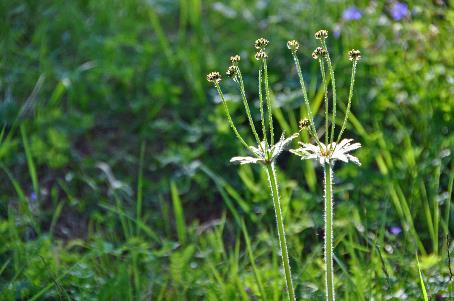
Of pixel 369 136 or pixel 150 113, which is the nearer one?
pixel 369 136

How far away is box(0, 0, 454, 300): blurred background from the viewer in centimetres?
249

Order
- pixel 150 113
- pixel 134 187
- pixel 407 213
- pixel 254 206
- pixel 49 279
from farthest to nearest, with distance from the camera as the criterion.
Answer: pixel 150 113 < pixel 134 187 < pixel 254 206 < pixel 407 213 < pixel 49 279

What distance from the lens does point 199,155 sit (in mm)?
3334

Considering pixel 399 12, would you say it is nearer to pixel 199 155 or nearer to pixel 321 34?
pixel 199 155

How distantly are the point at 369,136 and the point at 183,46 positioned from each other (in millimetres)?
1330

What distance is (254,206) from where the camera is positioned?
300 centimetres

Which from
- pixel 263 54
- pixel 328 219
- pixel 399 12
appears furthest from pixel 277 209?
pixel 399 12

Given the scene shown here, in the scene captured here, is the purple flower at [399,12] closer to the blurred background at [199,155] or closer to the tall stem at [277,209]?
the blurred background at [199,155]

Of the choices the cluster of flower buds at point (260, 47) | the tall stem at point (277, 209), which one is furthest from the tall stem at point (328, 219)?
the cluster of flower buds at point (260, 47)

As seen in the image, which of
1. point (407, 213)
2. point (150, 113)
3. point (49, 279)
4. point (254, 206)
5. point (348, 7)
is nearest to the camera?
point (49, 279)

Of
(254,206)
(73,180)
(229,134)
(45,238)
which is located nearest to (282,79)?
(229,134)

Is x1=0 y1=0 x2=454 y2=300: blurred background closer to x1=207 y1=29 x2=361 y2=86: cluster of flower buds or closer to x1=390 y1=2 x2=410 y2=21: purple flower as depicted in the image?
x1=390 y1=2 x2=410 y2=21: purple flower

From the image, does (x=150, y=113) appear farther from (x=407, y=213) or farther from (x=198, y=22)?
(x=407, y=213)

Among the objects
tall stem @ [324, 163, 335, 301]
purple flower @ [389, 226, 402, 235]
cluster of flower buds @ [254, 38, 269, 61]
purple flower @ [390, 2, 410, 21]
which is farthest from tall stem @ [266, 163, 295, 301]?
purple flower @ [390, 2, 410, 21]
